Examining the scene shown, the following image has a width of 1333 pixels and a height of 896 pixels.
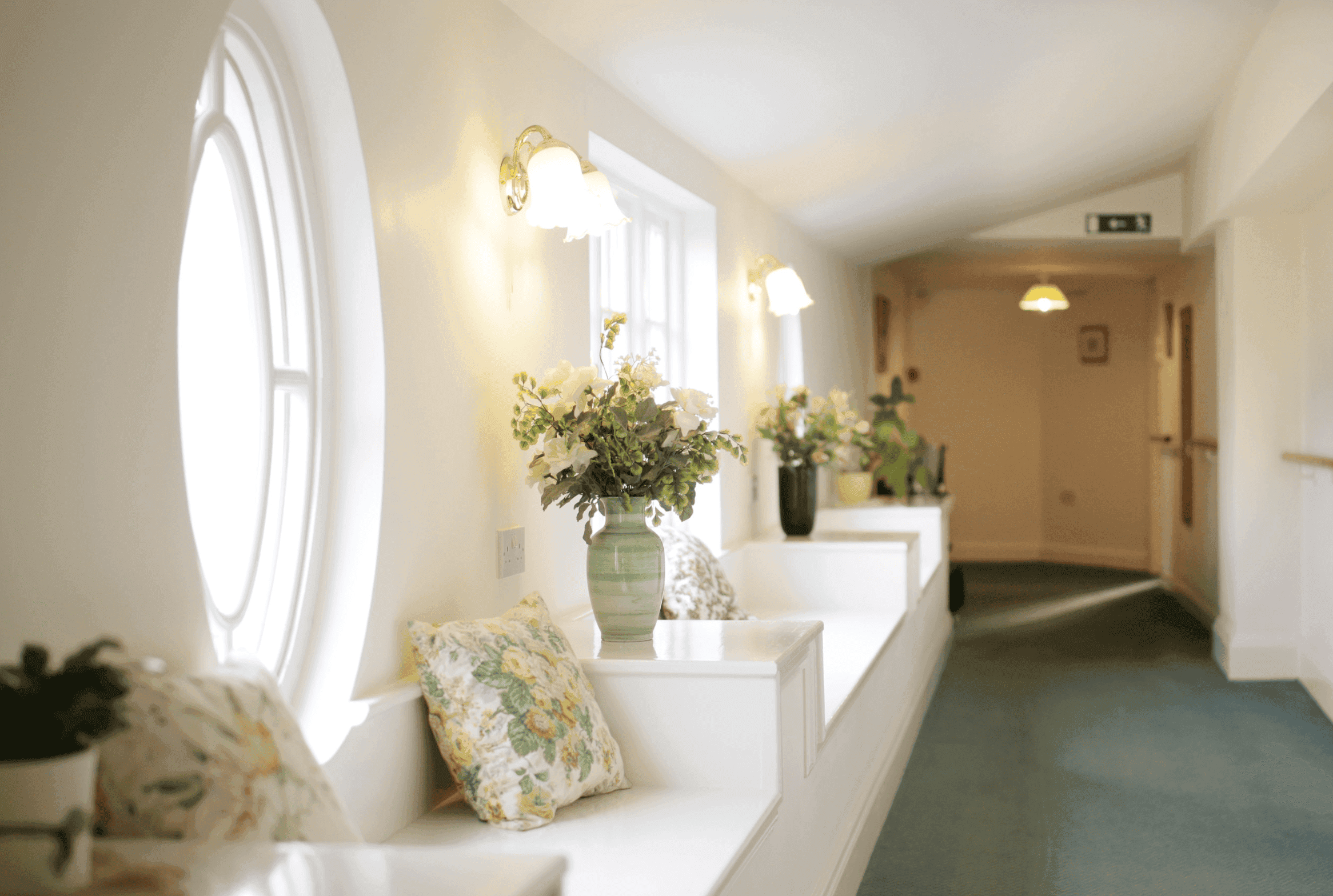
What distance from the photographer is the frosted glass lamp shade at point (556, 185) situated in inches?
89.5

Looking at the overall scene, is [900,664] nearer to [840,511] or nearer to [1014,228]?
[840,511]

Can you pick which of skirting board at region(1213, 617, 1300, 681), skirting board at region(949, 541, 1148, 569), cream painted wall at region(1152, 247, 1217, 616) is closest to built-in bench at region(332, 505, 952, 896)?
skirting board at region(1213, 617, 1300, 681)

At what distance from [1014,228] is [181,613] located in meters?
6.39

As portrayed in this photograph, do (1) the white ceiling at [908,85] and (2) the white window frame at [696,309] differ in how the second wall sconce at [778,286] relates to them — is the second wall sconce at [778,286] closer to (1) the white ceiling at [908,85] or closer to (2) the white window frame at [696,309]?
(1) the white ceiling at [908,85]

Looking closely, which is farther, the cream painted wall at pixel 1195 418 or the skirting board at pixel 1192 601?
the cream painted wall at pixel 1195 418

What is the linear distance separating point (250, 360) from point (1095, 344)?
863cm

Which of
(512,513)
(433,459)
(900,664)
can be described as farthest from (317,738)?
(900,664)

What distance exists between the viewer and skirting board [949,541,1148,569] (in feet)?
29.7

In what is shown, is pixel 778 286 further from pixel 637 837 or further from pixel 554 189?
pixel 637 837

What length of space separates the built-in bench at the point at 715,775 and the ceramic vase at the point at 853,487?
249cm

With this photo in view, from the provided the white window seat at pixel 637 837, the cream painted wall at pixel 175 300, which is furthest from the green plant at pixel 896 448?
the white window seat at pixel 637 837

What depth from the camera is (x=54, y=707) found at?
866 mm

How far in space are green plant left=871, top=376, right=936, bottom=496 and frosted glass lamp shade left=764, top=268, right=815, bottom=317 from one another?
1.45 meters

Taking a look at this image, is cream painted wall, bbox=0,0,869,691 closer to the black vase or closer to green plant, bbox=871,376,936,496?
the black vase
